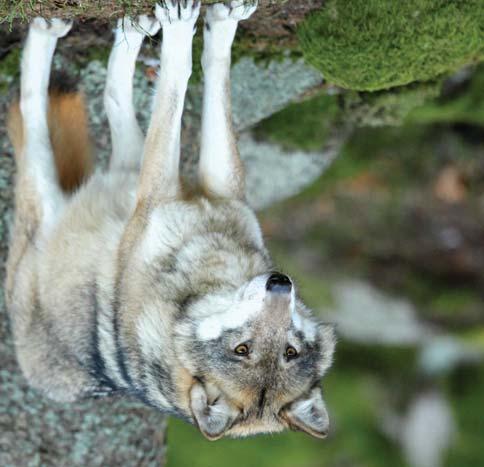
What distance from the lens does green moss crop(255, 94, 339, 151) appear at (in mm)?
5332

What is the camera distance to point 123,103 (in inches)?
166

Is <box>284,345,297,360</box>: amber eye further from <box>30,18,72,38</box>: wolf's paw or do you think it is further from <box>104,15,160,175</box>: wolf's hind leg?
<box>30,18,72,38</box>: wolf's paw

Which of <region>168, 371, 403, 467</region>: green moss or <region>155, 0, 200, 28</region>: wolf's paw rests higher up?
<region>155, 0, 200, 28</region>: wolf's paw

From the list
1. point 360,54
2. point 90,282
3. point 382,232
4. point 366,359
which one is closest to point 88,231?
point 90,282

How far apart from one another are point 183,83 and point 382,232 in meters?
3.79

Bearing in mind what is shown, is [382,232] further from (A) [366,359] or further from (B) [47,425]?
(B) [47,425]

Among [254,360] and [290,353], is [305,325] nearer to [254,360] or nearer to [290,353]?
[290,353]

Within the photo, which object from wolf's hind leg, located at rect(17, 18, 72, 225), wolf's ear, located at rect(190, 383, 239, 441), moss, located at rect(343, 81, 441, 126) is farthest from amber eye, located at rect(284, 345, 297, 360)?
moss, located at rect(343, 81, 441, 126)

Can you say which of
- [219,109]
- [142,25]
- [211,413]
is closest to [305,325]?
[211,413]

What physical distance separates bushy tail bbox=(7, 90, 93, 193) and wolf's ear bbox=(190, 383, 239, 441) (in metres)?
1.40

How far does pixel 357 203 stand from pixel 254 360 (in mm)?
3641

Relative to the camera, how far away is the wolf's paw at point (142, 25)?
12.4 feet

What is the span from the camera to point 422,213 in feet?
22.8

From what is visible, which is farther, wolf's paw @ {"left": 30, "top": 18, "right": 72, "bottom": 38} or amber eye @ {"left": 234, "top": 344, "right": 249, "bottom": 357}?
wolf's paw @ {"left": 30, "top": 18, "right": 72, "bottom": 38}
